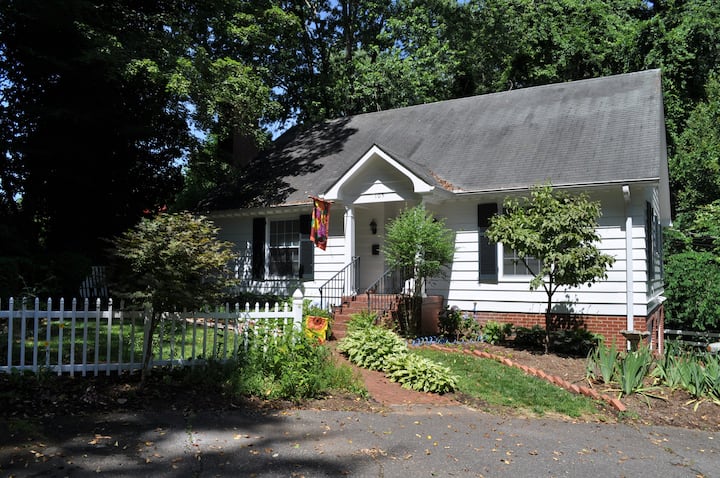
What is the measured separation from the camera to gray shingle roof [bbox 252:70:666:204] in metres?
11.9

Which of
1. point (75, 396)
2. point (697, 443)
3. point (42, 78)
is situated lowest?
point (697, 443)

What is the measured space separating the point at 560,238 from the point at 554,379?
2502 millimetres

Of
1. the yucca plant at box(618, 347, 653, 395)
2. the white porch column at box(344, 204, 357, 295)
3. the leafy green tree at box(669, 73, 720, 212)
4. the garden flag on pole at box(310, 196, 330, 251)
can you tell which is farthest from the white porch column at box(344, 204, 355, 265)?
the leafy green tree at box(669, 73, 720, 212)

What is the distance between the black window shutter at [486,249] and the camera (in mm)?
12367

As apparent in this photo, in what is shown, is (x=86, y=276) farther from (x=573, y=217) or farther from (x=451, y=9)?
(x=451, y=9)

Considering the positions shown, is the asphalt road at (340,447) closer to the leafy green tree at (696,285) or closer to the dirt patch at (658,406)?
the dirt patch at (658,406)

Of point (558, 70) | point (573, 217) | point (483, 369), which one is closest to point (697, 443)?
point (483, 369)

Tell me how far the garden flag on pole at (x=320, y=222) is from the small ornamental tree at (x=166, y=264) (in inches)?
244

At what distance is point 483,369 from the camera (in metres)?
9.02

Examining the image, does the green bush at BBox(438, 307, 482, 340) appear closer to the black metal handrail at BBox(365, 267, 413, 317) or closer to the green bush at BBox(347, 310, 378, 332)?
the black metal handrail at BBox(365, 267, 413, 317)

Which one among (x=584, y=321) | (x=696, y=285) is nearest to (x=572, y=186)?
(x=584, y=321)

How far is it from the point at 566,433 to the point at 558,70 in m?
21.2

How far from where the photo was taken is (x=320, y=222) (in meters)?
13.4

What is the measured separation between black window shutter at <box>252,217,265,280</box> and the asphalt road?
30.6 feet
